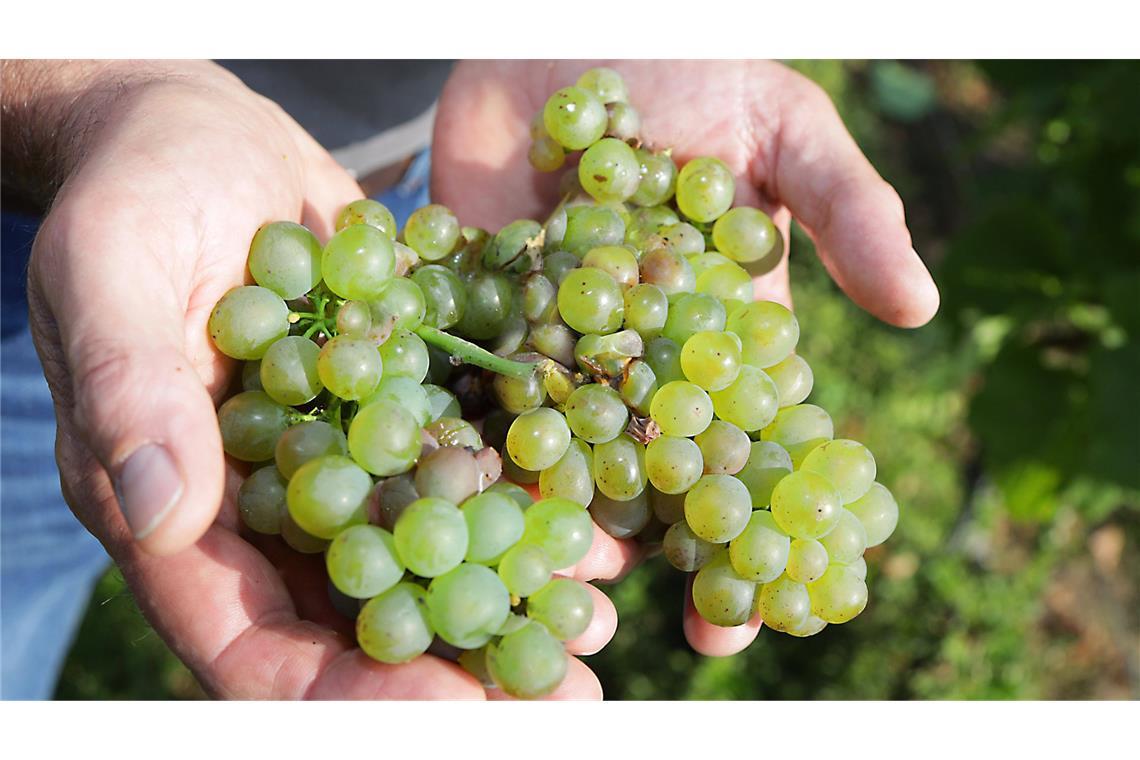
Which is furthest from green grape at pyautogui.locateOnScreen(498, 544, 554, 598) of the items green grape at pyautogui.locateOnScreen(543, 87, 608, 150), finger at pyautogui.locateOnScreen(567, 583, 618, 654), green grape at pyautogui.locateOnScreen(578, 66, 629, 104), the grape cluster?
green grape at pyautogui.locateOnScreen(578, 66, 629, 104)

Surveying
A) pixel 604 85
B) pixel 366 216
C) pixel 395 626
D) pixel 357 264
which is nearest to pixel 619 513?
pixel 395 626

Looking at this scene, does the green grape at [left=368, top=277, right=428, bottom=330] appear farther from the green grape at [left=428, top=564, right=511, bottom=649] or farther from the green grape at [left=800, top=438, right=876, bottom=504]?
the green grape at [left=800, top=438, right=876, bottom=504]

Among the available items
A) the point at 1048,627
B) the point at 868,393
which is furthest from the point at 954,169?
the point at 1048,627

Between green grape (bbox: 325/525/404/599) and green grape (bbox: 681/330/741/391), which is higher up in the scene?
green grape (bbox: 681/330/741/391)

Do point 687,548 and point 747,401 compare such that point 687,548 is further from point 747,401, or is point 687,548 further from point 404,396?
point 404,396

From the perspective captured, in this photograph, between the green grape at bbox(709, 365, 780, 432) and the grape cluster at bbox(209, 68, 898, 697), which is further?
the green grape at bbox(709, 365, 780, 432)

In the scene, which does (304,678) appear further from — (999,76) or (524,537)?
(999,76)
